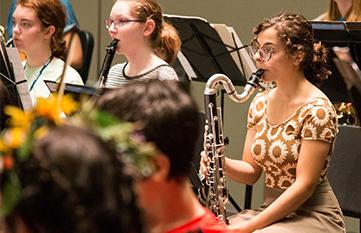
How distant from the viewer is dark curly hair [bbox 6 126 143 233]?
3.21 feet

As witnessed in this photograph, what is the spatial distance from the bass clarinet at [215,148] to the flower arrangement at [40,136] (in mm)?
1771

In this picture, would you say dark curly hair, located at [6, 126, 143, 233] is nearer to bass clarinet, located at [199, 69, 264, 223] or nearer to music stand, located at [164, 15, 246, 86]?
bass clarinet, located at [199, 69, 264, 223]

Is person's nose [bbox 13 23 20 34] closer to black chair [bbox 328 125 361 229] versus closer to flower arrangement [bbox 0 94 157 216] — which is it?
black chair [bbox 328 125 361 229]

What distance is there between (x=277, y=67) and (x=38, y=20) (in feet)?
3.88

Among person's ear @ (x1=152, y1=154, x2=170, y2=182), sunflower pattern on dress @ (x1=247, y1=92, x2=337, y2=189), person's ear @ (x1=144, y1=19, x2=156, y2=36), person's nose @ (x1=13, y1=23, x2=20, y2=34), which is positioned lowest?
sunflower pattern on dress @ (x1=247, y1=92, x2=337, y2=189)

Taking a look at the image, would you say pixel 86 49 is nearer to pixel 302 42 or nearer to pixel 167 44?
pixel 167 44

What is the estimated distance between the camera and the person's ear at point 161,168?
134 cm

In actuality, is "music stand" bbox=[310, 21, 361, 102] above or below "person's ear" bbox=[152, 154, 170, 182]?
above

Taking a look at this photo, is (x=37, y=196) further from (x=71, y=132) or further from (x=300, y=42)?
(x=300, y=42)

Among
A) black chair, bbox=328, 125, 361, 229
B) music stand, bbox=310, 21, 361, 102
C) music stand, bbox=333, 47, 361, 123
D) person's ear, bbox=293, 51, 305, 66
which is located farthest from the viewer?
music stand, bbox=310, 21, 361, 102

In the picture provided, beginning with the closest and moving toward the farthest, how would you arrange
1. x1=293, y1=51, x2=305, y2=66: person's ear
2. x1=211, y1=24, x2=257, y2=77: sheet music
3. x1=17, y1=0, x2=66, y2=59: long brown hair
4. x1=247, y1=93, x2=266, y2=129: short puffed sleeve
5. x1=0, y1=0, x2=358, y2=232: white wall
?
x1=293, y1=51, x2=305, y2=66: person's ear, x1=247, y1=93, x2=266, y2=129: short puffed sleeve, x1=17, y1=0, x2=66, y2=59: long brown hair, x1=211, y1=24, x2=257, y2=77: sheet music, x1=0, y1=0, x2=358, y2=232: white wall

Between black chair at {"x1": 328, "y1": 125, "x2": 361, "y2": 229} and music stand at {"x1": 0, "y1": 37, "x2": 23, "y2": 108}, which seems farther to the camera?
black chair at {"x1": 328, "y1": 125, "x2": 361, "y2": 229}

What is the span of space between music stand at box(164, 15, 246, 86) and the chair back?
756 millimetres

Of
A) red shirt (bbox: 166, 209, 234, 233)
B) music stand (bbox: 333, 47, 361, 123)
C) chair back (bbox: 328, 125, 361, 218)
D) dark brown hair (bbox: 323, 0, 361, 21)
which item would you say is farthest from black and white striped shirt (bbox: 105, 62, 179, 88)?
red shirt (bbox: 166, 209, 234, 233)
